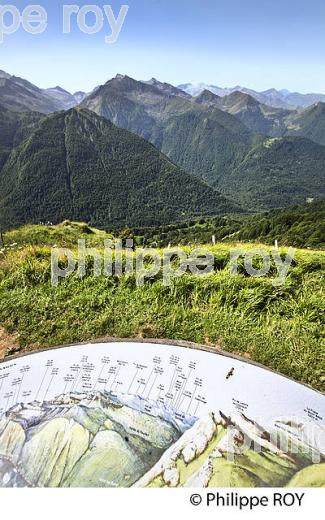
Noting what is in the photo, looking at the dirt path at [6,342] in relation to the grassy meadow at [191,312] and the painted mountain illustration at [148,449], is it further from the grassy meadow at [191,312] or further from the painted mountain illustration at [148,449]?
the painted mountain illustration at [148,449]

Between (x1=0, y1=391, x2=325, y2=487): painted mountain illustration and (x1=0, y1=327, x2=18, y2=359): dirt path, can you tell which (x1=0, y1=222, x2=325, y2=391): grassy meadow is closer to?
(x1=0, y1=327, x2=18, y2=359): dirt path

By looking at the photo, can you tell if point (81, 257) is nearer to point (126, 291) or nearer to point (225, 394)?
point (126, 291)

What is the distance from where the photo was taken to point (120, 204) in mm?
196375

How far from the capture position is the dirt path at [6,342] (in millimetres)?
5834

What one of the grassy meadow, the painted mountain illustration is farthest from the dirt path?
the painted mountain illustration

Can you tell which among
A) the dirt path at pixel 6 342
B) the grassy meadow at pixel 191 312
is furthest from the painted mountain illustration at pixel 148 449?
the dirt path at pixel 6 342

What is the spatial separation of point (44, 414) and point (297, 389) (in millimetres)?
2503

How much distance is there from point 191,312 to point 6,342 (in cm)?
250

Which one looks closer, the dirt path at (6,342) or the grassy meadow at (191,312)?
the grassy meadow at (191,312)

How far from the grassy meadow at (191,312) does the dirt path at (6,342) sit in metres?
0.02

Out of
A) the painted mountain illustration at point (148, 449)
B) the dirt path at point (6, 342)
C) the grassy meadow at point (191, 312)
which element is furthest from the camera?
the dirt path at point (6, 342)

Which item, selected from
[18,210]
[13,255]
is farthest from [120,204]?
[13,255]

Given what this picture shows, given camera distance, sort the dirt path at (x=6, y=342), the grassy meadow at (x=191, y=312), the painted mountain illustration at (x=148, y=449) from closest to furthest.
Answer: the painted mountain illustration at (x=148, y=449) < the grassy meadow at (x=191, y=312) < the dirt path at (x=6, y=342)
